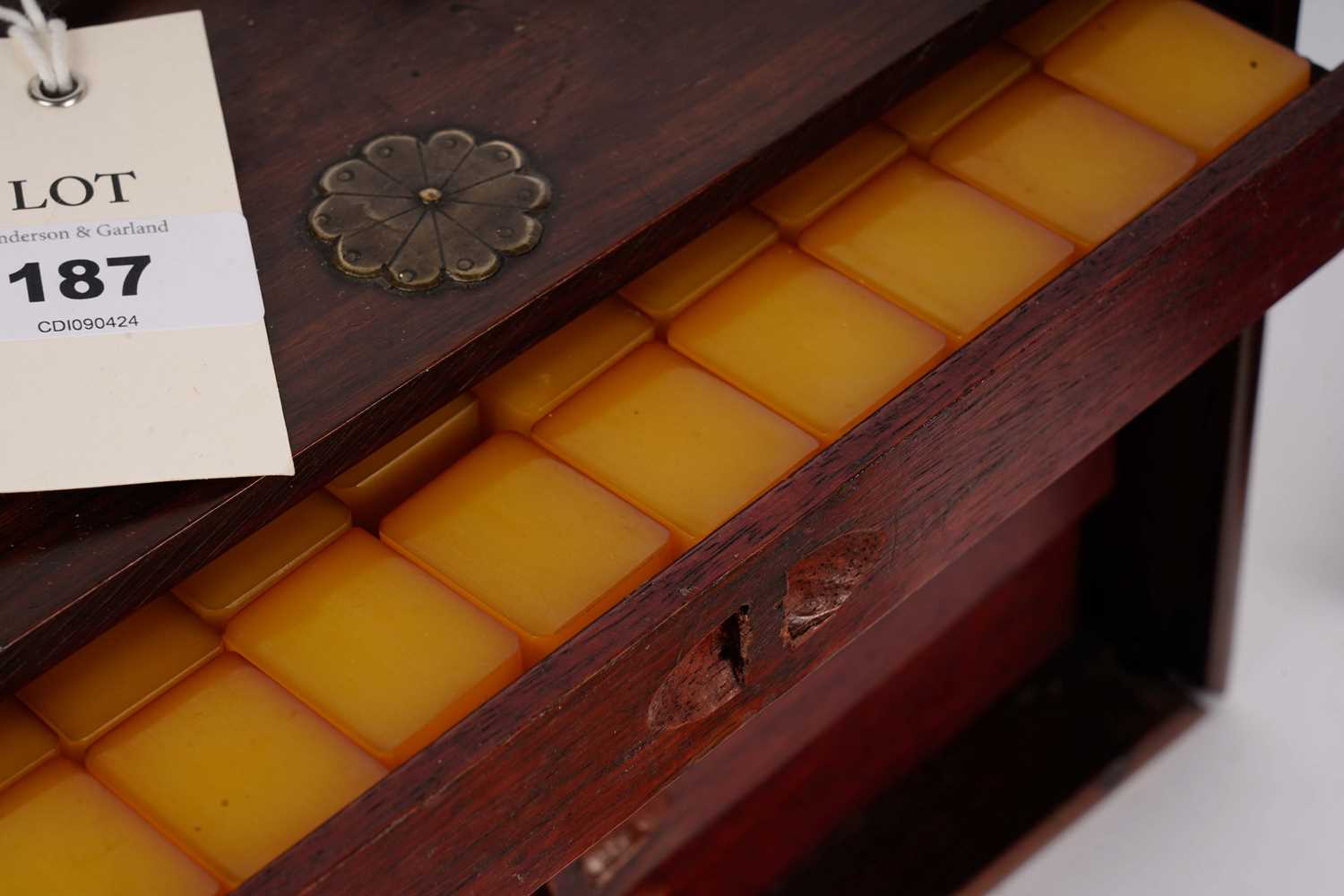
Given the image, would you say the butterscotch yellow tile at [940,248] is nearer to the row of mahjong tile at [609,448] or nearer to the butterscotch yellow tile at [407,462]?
the row of mahjong tile at [609,448]

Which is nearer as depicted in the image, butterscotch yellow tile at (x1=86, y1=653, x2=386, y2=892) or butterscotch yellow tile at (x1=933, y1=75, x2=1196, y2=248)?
butterscotch yellow tile at (x1=86, y1=653, x2=386, y2=892)

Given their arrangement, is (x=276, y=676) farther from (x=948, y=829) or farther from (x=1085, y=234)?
(x=948, y=829)

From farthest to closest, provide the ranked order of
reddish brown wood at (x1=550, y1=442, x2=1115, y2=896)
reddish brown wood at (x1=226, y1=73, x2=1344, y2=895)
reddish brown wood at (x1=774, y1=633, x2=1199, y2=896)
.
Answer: reddish brown wood at (x1=774, y1=633, x2=1199, y2=896), reddish brown wood at (x1=550, y1=442, x2=1115, y2=896), reddish brown wood at (x1=226, y1=73, x2=1344, y2=895)

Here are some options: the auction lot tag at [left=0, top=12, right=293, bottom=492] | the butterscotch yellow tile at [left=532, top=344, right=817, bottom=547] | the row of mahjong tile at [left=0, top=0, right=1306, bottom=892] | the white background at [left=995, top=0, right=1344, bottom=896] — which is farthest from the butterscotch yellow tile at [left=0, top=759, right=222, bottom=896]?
the white background at [left=995, top=0, right=1344, bottom=896]

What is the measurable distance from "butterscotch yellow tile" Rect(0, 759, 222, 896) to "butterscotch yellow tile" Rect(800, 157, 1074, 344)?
0.39 metres

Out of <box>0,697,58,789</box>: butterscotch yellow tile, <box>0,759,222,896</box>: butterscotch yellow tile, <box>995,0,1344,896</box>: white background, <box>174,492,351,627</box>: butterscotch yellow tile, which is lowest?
<box>995,0,1344,896</box>: white background

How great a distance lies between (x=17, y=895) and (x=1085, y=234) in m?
0.53

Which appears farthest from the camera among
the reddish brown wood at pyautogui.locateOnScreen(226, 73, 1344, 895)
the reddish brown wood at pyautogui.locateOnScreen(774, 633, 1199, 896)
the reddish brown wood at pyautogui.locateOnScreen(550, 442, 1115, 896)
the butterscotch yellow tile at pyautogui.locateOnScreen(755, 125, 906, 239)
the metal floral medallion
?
the reddish brown wood at pyautogui.locateOnScreen(774, 633, 1199, 896)

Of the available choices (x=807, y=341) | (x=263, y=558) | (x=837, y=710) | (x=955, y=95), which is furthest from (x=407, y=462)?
(x=837, y=710)

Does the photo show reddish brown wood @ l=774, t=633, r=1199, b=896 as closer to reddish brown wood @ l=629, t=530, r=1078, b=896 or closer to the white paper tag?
reddish brown wood @ l=629, t=530, r=1078, b=896

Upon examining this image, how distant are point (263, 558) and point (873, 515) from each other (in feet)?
0.83

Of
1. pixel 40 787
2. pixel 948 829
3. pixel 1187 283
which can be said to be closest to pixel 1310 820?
pixel 948 829

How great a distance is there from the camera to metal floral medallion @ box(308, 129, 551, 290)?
73 cm

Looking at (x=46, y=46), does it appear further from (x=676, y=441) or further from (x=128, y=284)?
(x=676, y=441)
